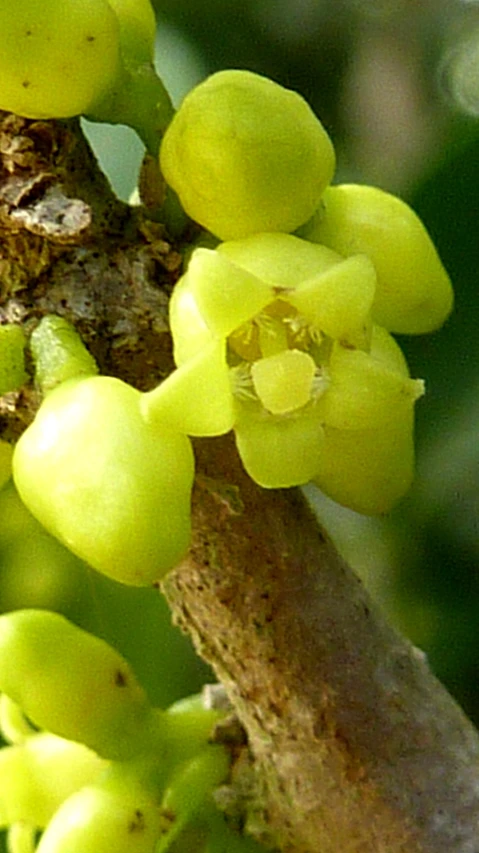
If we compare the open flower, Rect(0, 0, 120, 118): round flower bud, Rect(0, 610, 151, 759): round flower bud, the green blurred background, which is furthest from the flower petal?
the green blurred background

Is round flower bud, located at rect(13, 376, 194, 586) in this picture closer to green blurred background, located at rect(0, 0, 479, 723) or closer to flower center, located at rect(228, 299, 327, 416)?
flower center, located at rect(228, 299, 327, 416)

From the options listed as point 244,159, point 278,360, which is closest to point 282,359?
point 278,360

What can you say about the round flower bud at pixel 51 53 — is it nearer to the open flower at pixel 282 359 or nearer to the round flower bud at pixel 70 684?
the open flower at pixel 282 359

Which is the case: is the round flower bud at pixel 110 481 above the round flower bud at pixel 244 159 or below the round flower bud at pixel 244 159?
below

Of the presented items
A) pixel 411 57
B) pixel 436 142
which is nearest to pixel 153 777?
pixel 436 142

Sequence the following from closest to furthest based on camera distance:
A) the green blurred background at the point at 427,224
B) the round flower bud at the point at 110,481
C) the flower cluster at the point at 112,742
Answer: the round flower bud at the point at 110,481, the flower cluster at the point at 112,742, the green blurred background at the point at 427,224

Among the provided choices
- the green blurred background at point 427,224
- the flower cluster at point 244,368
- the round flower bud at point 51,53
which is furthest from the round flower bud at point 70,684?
the green blurred background at point 427,224
